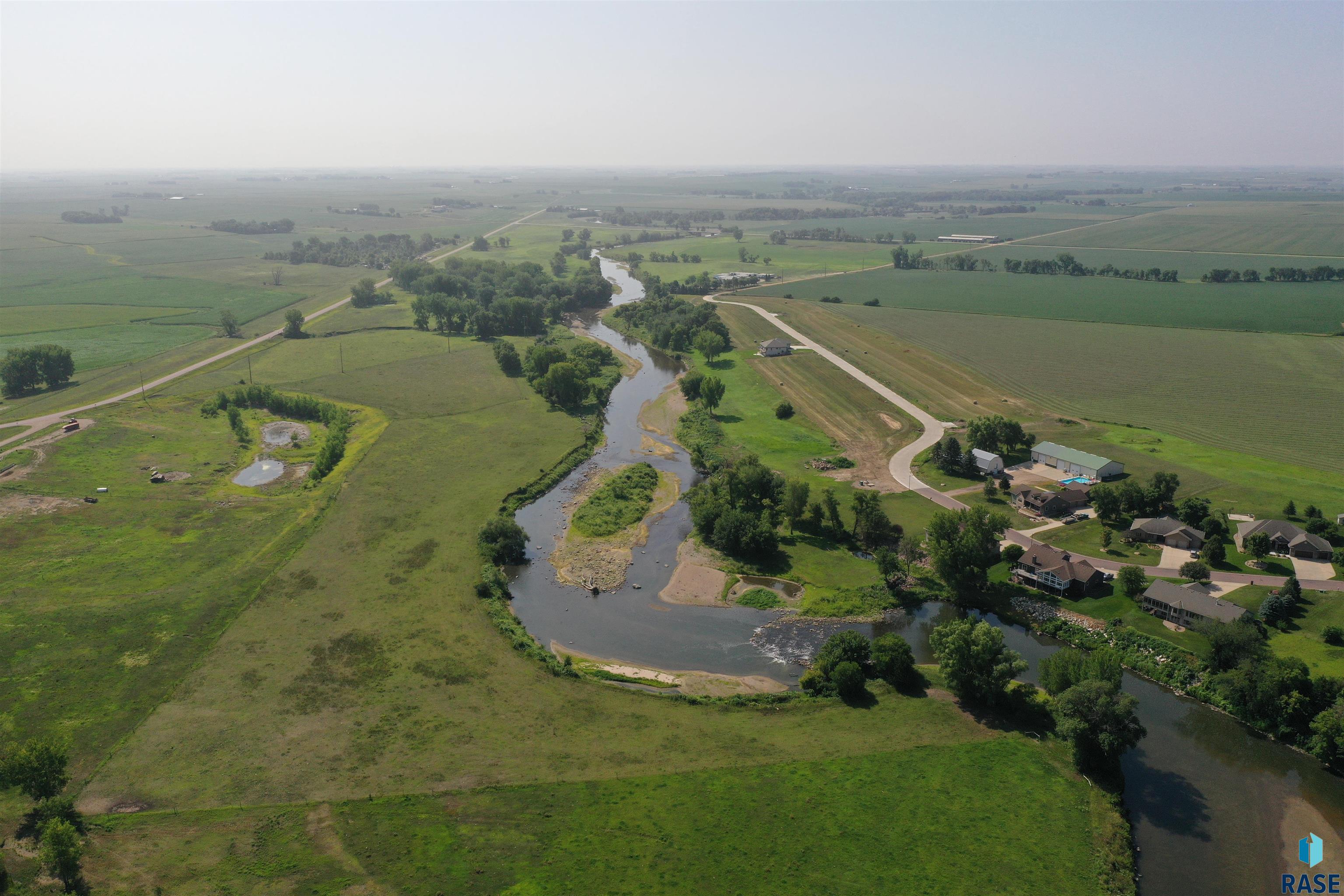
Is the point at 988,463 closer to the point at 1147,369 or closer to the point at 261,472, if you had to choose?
the point at 1147,369

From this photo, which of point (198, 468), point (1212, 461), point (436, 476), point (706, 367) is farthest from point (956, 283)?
point (198, 468)

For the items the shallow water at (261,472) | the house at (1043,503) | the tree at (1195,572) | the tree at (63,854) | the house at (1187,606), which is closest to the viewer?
the tree at (63,854)

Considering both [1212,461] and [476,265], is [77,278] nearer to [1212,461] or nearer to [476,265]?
[476,265]

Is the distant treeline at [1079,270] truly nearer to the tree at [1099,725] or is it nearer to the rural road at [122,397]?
the tree at [1099,725]

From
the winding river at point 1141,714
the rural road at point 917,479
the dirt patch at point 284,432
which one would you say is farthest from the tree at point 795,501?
the dirt patch at point 284,432

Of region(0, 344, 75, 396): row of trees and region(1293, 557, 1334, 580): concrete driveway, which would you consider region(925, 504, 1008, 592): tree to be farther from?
region(0, 344, 75, 396): row of trees

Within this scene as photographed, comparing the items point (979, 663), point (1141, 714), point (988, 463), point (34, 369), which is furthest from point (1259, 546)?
point (34, 369)

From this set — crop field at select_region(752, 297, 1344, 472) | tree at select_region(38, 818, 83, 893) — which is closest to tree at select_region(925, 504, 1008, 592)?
crop field at select_region(752, 297, 1344, 472)
